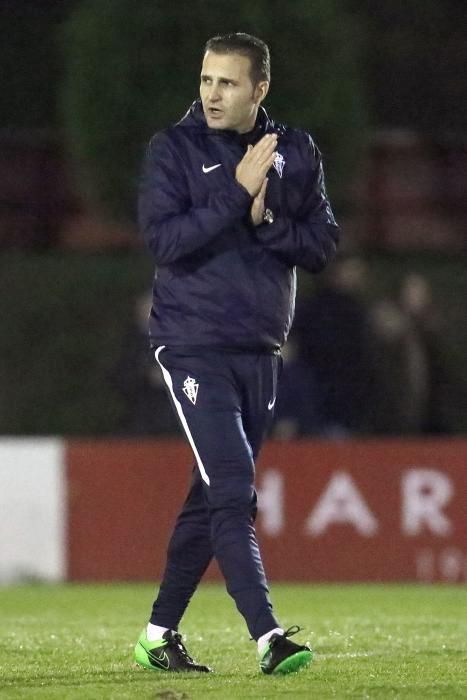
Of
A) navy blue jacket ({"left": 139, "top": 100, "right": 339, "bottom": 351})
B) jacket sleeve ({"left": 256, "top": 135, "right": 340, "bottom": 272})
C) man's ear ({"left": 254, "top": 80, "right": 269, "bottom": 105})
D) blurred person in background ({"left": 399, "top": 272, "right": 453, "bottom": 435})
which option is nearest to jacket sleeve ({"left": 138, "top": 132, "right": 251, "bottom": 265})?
navy blue jacket ({"left": 139, "top": 100, "right": 339, "bottom": 351})

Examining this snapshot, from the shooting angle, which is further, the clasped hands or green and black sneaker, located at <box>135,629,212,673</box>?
green and black sneaker, located at <box>135,629,212,673</box>

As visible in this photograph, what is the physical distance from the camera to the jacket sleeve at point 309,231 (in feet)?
21.1

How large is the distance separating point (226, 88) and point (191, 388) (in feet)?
3.25

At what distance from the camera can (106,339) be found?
56.8 ft

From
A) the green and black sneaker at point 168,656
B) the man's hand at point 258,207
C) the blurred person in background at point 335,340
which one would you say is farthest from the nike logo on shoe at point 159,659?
the blurred person in background at point 335,340

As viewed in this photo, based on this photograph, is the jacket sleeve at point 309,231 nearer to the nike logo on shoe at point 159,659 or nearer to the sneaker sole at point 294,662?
A: the sneaker sole at point 294,662

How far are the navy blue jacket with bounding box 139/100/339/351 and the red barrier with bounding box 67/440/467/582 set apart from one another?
5.71 m

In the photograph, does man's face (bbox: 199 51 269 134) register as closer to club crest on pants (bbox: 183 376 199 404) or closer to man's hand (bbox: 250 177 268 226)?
man's hand (bbox: 250 177 268 226)

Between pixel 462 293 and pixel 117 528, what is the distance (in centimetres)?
599

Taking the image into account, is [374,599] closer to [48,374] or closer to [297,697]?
[297,697]

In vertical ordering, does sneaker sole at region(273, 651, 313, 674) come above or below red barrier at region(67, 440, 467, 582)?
above

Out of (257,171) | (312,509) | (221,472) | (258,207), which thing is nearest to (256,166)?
(257,171)

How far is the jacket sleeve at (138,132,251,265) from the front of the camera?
6.29 metres

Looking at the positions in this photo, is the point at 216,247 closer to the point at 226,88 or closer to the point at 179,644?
the point at 226,88
